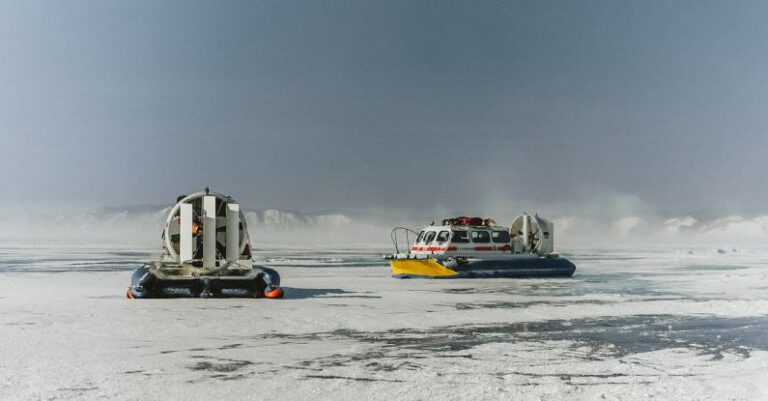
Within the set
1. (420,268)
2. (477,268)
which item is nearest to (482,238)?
(477,268)

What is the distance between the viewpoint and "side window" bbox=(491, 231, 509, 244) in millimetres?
24484

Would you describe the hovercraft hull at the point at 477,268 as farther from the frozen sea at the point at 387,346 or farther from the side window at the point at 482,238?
the frozen sea at the point at 387,346

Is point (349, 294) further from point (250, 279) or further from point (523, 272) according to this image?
point (523, 272)

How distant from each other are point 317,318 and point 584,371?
5351 mm

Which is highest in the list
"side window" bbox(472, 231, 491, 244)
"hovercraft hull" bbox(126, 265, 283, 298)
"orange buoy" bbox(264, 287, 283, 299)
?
"side window" bbox(472, 231, 491, 244)

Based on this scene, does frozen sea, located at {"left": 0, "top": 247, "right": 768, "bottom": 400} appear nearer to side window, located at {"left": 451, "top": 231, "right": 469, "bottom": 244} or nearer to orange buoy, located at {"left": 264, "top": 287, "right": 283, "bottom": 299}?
orange buoy, located at {"left": 264, "top": 287, "right": 283, "bottom": 299}

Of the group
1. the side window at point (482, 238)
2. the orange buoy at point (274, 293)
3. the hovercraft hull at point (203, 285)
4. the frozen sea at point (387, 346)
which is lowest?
the frozen sea at point (387, 346)

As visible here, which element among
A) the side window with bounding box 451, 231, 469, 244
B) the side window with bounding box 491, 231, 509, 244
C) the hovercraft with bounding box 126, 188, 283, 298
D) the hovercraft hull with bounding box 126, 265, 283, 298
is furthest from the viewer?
the side window with bounding box 491, 231, 509, 244

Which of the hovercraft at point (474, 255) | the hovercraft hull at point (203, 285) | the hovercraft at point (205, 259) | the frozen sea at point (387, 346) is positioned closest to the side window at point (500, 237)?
the hovercraft at point (474, 255)

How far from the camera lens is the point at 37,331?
1084 cm

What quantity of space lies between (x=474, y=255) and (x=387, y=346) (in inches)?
563

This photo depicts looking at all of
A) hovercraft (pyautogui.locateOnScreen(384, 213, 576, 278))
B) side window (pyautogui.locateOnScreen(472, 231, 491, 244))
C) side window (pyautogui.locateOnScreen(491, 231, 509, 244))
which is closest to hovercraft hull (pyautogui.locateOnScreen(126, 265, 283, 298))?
hovercraft (pyautogui.locateOnScreen(384, 213, 576, 278))

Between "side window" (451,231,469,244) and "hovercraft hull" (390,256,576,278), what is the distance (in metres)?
0.97

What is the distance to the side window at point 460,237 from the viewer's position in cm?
2367
